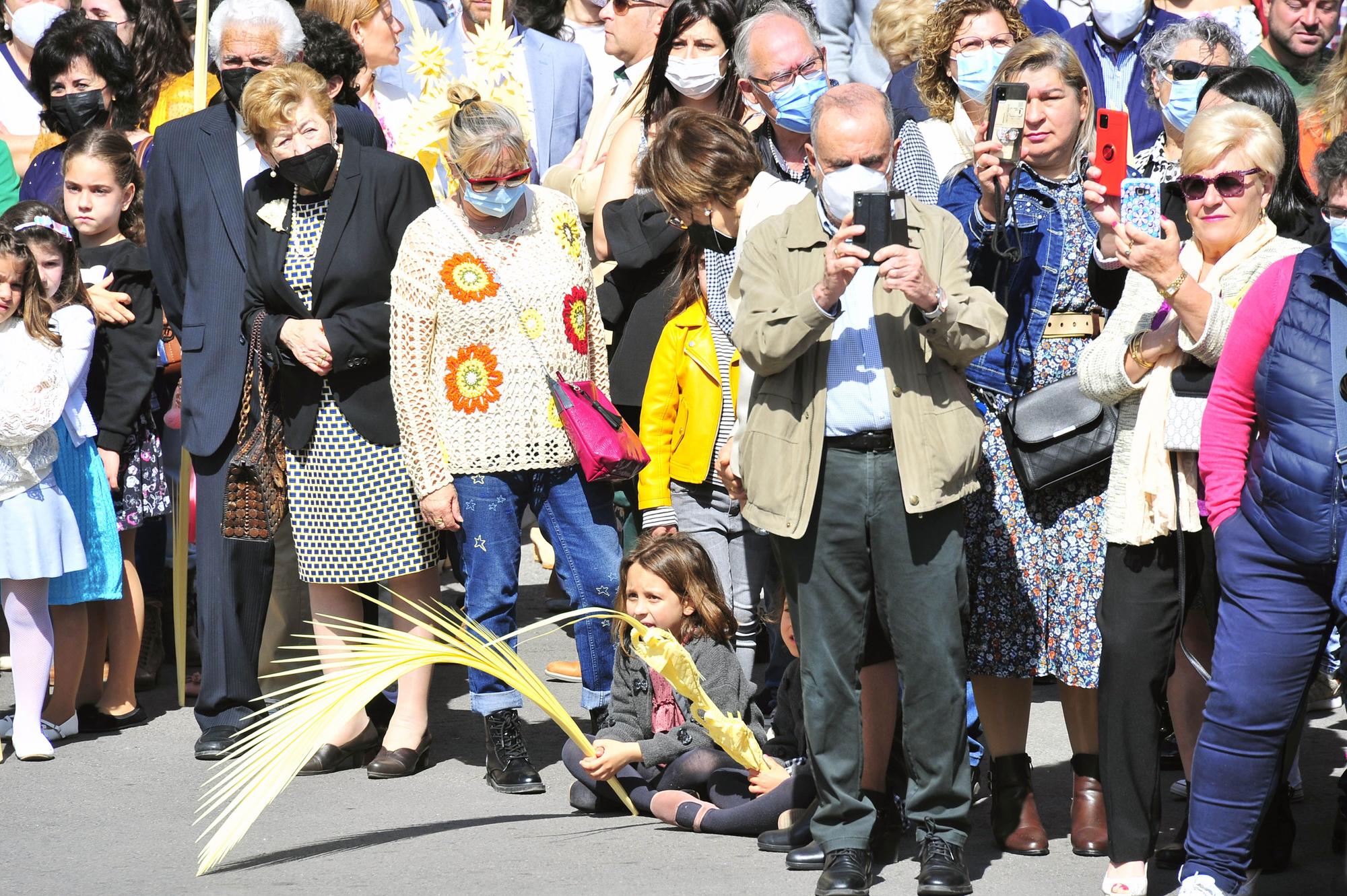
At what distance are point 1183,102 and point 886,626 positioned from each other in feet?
6.66

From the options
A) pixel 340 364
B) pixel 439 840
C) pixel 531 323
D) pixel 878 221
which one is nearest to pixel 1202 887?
pixel 878 221

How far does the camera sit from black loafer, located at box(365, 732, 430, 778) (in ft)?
19.7

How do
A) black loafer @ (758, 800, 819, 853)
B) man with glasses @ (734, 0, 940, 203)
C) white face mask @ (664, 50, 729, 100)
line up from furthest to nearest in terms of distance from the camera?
white face mask @ (664, 50, 729, 100) < man with glasses @ (734, 0, 940, 203) < black loafer @ (758, 800, 819, 853)

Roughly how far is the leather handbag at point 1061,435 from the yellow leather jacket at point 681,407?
141 cm

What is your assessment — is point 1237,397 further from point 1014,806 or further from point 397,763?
point 397,763

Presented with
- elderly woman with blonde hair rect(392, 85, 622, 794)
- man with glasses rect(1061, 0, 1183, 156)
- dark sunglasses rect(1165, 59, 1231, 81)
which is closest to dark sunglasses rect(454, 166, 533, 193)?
elderly woman with blonde hair rect(392, 85, 622, 794)

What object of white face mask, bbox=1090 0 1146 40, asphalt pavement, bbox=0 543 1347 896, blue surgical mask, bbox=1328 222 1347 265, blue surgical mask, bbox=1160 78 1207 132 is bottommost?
asphalt pavement, bbox=0 543 1347 896

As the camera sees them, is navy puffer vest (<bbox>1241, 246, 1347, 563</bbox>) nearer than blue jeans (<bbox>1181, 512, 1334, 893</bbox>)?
Yes

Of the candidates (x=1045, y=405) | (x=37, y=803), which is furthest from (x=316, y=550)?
(x=1045, y=405)

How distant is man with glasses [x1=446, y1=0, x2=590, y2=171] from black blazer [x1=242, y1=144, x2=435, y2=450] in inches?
82.5

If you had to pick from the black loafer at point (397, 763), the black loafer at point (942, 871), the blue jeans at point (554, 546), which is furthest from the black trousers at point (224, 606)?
the black loafer at point (942, 871)

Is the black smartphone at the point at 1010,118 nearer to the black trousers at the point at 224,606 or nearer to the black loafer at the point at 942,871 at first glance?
the black loafer at the point at 942,871

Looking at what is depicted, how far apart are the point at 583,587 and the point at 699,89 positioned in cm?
199

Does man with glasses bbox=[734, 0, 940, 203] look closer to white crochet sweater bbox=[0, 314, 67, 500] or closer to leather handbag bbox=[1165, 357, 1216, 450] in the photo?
leather handbag bbox=[1165, 357, 1216, 450]
